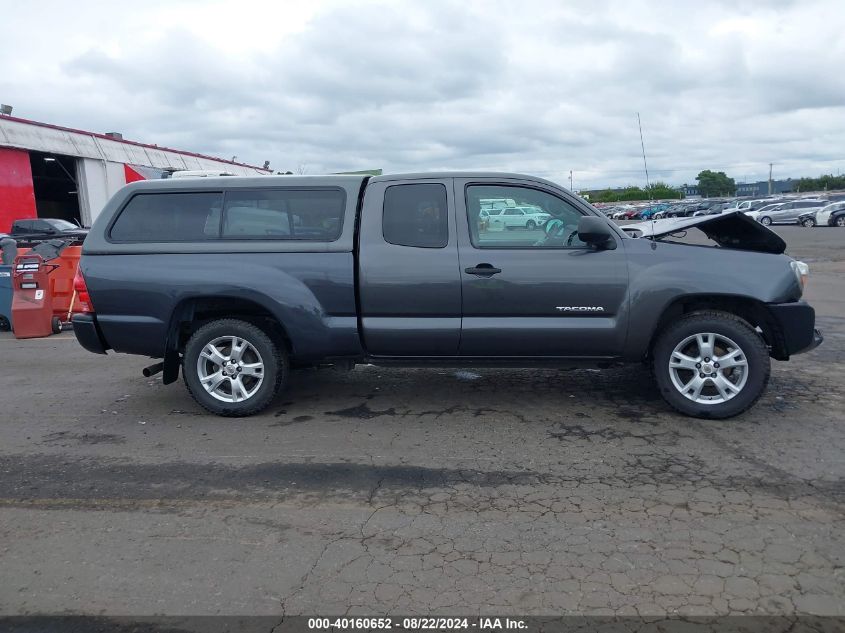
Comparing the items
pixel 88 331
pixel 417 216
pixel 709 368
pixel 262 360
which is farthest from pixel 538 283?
pixel 88 331

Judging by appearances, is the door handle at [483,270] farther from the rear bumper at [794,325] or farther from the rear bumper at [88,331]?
the rear bumper at [88,331]

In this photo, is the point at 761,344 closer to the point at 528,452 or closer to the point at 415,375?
the point at 528,452

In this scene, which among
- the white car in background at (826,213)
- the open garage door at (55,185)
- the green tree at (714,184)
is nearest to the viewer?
the open garage door at (55,185)

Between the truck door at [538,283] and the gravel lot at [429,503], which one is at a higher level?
the truck door at [538,283]

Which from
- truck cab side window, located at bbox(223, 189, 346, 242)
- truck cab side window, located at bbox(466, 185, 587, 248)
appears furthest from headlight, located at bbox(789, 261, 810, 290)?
truck cab side window, located at bbox(223, 189, 346, 242)

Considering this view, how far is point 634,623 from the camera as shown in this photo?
2.76 meters

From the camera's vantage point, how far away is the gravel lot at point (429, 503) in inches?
119

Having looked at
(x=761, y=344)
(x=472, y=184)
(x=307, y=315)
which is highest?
(x=472, y=184)

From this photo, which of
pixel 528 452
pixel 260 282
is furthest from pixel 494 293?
→ pixel 260 282

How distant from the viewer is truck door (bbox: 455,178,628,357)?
16.7 feet

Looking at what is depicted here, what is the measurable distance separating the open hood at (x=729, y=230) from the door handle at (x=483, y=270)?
1167mm

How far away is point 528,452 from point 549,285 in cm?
129

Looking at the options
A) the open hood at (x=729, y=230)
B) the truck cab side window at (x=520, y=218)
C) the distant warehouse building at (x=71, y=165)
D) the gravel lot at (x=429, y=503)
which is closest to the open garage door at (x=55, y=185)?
the distant warehouse building at (x=71, y=165)

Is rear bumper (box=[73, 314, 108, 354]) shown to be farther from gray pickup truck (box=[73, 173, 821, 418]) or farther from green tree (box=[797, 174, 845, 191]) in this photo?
green tree (box=[797, 174, 845, 191])
